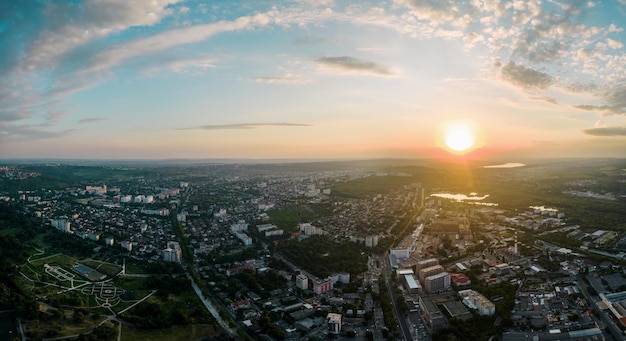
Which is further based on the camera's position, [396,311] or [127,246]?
[127,246]

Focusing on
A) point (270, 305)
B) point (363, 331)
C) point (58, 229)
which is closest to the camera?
point (363, 331)

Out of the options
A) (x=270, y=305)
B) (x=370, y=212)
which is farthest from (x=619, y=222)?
(x=270, y=305)

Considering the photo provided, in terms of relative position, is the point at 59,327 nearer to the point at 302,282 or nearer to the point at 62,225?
the point at 302,282

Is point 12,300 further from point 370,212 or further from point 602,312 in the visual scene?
point 370,212

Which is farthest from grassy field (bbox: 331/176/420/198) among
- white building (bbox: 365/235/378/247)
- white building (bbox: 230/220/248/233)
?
white building (bbox: 365/235/378/247)

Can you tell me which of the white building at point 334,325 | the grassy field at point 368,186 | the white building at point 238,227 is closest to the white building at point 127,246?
the white building at point 238,227

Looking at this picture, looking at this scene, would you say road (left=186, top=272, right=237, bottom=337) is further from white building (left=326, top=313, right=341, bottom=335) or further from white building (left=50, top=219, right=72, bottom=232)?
white building (left=50, top=219, right=72, bottom=232)

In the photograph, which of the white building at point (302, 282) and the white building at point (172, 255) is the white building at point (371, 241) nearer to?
the white building at point (302, 282)

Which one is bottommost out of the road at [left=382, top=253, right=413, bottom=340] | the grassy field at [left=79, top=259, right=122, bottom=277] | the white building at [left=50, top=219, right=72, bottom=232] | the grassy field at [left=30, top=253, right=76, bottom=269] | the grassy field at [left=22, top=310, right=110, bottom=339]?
the road at [left=382, top=253, right=413, bottom=340]

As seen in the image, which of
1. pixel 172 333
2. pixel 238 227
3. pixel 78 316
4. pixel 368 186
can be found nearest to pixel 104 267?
pixel 78 316
